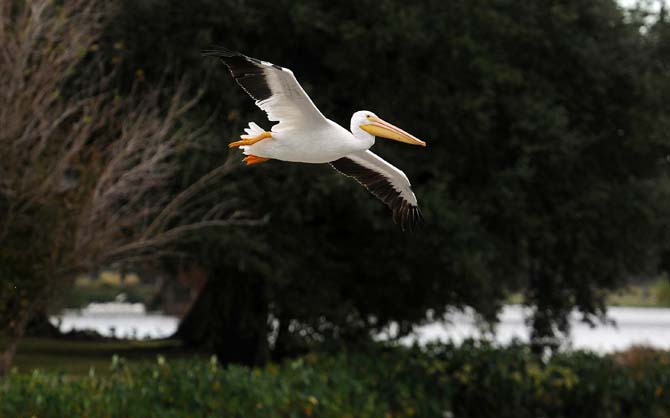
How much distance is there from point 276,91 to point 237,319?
15.0 m

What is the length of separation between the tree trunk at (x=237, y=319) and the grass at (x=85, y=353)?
4.77ft

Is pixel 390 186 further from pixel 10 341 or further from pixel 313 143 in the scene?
pixel 10 341

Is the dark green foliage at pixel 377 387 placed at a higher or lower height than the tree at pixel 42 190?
lower

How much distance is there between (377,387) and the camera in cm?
1502

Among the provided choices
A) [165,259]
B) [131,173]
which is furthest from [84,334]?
[131,173]

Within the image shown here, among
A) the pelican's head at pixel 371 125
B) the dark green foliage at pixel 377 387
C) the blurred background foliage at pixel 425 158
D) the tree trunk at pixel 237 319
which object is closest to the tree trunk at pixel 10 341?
the dark green foliage at pixel 377 387

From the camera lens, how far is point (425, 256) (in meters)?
18.4

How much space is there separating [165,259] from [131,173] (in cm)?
408

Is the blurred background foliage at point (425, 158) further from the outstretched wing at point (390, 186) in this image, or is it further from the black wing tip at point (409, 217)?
the outstretched wing at point (390, 186)

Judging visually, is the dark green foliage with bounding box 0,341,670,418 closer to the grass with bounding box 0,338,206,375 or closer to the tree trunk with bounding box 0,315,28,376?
the tree trunk with bounding box 0,315,28,376

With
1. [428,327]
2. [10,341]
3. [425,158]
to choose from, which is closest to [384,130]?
[10,341]

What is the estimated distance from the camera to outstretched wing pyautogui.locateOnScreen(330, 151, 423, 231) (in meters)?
6.98

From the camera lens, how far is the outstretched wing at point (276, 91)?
5219mm

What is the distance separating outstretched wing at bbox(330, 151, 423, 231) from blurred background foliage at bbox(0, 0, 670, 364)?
31.8ft
